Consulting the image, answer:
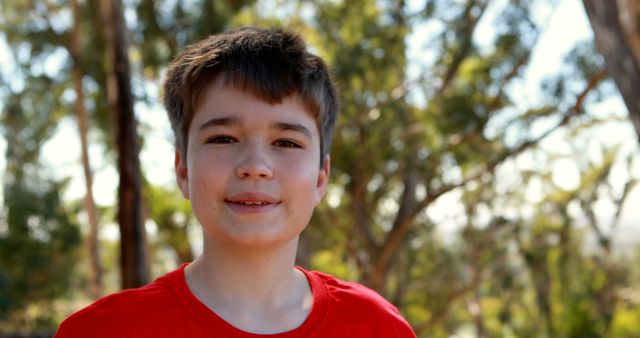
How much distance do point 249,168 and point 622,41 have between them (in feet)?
2.52

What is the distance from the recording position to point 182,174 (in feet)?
4.94

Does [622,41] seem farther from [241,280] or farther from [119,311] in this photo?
[119,311]

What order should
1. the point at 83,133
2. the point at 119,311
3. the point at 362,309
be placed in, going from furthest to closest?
the point at 83,133, the point at 362,309, the point at 119,311

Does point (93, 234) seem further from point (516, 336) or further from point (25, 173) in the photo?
point (516, 336)

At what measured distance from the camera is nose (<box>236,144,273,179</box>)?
4.32 feet

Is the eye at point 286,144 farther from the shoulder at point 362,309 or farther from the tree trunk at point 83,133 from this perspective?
the tree trunk at point 83,133

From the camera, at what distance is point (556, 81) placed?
879cm

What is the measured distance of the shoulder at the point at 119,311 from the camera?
1.28 m

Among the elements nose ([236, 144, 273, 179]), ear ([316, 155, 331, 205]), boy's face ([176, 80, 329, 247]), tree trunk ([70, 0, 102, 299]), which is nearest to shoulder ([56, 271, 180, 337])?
boy's face ([176, 80, 329, 247])

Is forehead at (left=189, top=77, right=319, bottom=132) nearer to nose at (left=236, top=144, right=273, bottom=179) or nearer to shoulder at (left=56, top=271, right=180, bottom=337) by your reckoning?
nose at (left=236, top=144, right=273, bottom=179)

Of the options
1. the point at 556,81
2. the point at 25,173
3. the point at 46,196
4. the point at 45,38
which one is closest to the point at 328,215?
the point at 556,81

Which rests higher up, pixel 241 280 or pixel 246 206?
pixel 246 206

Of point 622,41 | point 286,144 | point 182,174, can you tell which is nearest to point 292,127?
point 286,144

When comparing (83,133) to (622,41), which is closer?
(622,41)
